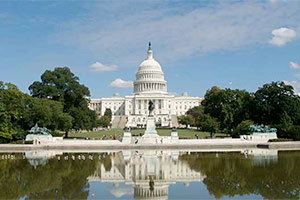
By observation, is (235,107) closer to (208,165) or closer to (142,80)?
(208,165)

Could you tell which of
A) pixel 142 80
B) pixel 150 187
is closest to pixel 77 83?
pixel 150 187

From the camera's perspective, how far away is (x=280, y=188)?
13.7m

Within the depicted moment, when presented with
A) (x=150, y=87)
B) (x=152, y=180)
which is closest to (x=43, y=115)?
(x=152, y=180)

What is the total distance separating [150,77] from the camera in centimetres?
14775

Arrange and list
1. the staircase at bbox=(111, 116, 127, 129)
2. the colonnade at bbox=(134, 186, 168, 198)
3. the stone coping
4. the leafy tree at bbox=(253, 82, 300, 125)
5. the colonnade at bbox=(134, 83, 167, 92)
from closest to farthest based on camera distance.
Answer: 1. the colonnade at bbox=(134, 186, 168, 198)
2. the stone coping
3. the leafy tree at bbox=(253, 82, 300, 125)
4. the staircase at bbox=(111, 116, 127, 129)
5. the colonnade at bbox=(134, 83, 167, 92)

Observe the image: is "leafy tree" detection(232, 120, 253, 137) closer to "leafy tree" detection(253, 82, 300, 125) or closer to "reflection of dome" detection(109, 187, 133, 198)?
"leafy tree" detection(253, 82, 300, 125)

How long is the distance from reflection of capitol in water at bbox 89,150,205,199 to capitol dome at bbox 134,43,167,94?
125447 mm

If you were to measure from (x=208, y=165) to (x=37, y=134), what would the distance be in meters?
→ 24.8

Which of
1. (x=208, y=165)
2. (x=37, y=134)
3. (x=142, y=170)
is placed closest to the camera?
(x=142, y=170)

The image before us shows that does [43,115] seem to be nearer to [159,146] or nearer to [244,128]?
[159,146]

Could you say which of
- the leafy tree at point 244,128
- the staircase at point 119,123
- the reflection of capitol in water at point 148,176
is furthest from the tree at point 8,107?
the staircase at point 119,123

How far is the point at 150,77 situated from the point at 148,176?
13125 centimetres

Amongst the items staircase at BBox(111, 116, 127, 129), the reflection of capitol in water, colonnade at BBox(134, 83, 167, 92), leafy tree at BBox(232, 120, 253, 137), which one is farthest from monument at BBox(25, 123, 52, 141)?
colonnade at BBox(134, 83, 167, 92)

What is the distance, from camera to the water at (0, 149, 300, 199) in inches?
519
